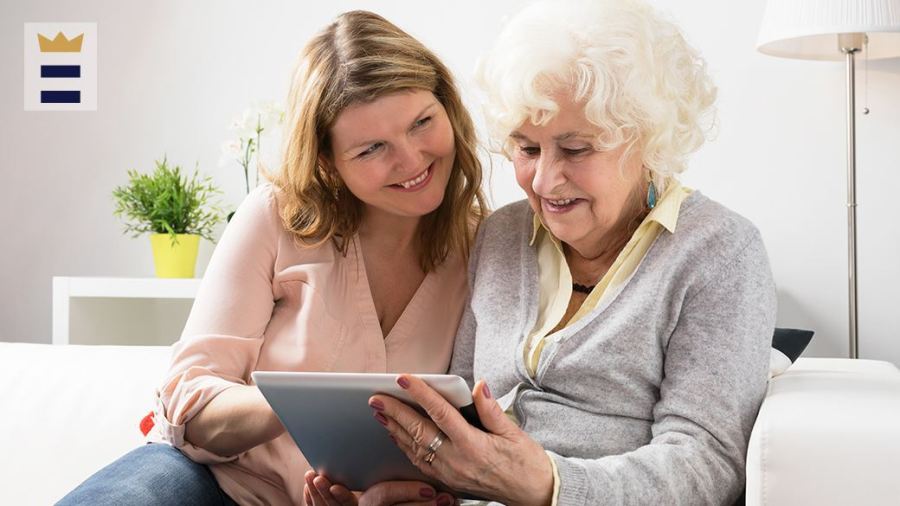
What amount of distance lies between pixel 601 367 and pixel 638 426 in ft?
0.31

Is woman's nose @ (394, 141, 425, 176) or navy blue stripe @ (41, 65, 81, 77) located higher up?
navy blue stripe @ (41, 65, 81, 77)

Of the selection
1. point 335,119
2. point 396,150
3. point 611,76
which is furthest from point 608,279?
point 335,119

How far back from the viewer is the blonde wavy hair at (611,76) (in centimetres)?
142

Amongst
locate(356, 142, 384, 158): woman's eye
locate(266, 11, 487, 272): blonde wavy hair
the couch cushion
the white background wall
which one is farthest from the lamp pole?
the couch cushion

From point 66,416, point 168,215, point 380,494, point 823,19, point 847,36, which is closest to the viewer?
point 380,494

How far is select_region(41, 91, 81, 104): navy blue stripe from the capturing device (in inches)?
141

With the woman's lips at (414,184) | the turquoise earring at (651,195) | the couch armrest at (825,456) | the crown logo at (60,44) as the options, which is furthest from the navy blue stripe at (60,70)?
the couch armrest at (825,456)

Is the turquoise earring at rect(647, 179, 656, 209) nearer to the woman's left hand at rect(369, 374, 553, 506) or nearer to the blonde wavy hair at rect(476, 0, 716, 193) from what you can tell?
the blonde wavy hair at rect(476, 0, 716, 193)

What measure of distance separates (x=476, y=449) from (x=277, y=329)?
2.00 ft

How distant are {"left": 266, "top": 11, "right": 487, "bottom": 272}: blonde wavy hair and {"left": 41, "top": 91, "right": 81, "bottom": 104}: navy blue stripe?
6.73 ft

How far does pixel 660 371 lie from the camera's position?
1429mm

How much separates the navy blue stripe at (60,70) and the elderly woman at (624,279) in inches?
95.7

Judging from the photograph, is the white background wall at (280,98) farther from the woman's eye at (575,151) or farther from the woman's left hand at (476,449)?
the woman's left hand at (476,449)

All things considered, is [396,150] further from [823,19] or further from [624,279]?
[823,19]
